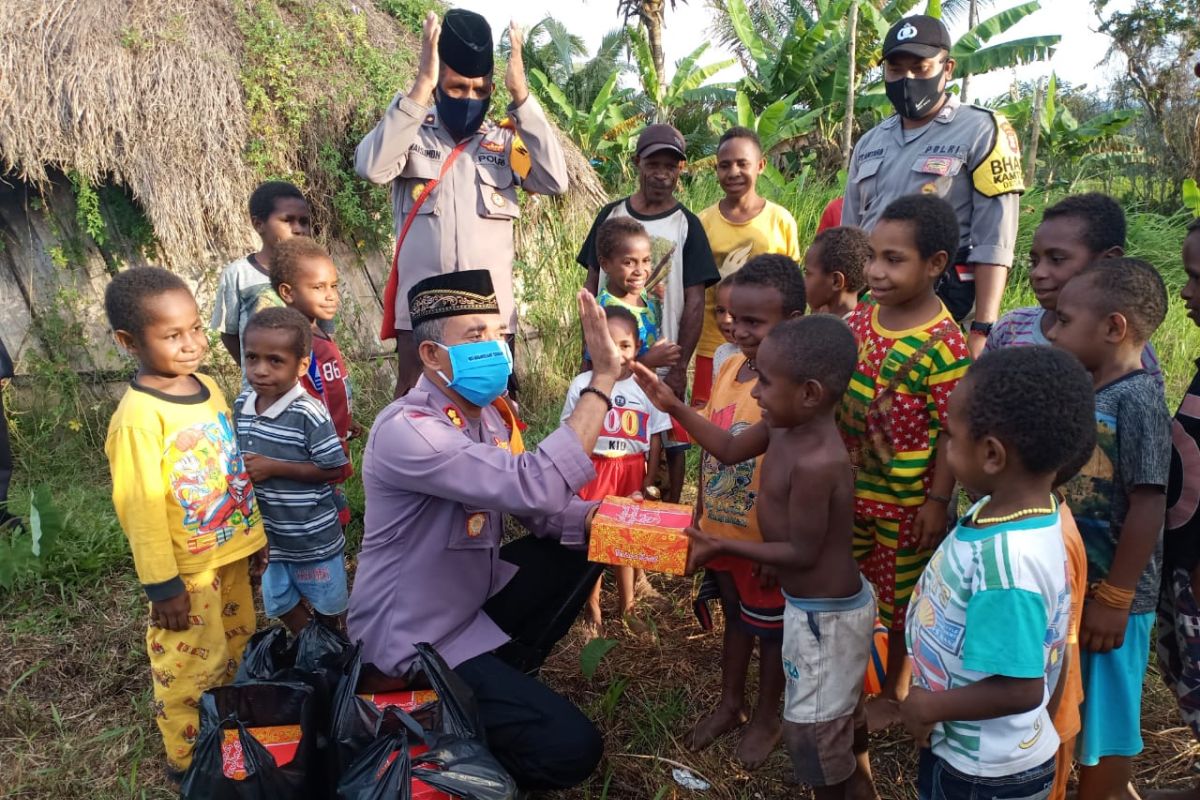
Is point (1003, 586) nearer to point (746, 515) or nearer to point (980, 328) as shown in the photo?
point (746, 515)

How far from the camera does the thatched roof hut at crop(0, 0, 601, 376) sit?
554cm

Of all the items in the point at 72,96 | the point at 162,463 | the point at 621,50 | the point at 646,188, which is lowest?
the point at 162,463

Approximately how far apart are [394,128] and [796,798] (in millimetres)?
3623

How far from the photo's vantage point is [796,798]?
106 inches

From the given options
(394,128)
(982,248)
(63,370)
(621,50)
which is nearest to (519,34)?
(394,128)

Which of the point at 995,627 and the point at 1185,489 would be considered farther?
the point at 1185,489

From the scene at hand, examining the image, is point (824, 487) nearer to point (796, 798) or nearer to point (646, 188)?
point (796, 798)

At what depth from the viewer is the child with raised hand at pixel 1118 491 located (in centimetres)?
215

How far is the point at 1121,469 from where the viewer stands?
2.19 meters

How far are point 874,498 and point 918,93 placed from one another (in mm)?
2177

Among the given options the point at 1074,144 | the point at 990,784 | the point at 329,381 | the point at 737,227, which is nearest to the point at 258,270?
the point at 329,381

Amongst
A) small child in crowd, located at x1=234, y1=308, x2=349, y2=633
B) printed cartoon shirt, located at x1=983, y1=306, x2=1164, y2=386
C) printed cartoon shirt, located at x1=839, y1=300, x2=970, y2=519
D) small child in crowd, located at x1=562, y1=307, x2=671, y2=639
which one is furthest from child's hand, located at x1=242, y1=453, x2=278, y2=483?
printed cartoon shirt, located at x1=983, y1=306, x2=1164, y2=386

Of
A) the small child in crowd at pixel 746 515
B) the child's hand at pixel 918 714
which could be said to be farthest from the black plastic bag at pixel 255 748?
the child's hand at pixel 918 714

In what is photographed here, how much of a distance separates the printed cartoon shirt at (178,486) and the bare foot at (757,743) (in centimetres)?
197
